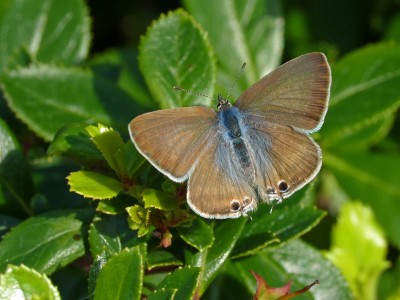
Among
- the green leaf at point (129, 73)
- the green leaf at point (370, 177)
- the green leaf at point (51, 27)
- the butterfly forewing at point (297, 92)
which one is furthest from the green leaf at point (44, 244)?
the green leaf at point (370, 177)

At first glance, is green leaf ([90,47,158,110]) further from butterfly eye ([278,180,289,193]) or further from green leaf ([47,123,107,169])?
butterfly eye ([278,180,289,193])

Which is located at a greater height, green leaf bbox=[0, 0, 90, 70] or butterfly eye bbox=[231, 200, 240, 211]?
green leaf bbox=[0, 0, 90, 70]

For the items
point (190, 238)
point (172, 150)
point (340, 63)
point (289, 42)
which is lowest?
point (289, 42)

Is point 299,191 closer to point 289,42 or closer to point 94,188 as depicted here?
point 94,188

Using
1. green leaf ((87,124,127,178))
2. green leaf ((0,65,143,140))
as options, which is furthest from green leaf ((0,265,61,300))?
green leaf ((0,65,143,140))

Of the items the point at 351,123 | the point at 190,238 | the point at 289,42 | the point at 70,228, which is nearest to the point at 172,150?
the point at 190,238

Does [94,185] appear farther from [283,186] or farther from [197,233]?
[283,186]
